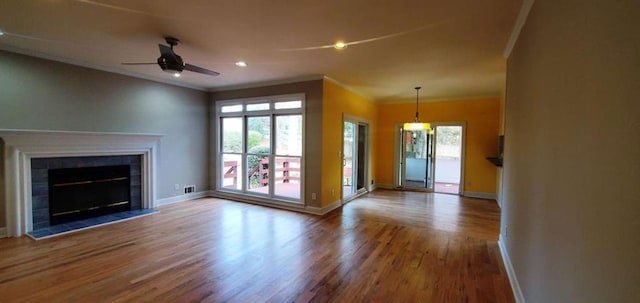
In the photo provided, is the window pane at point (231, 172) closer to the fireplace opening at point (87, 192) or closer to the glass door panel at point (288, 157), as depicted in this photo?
the glass door panel at point (288, 157)

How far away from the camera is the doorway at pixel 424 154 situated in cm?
739

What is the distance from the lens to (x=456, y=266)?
3.03 m

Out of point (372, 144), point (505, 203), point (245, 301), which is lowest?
point (245, 301)

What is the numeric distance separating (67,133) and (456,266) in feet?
18.9

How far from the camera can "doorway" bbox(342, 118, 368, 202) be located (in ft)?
20.3

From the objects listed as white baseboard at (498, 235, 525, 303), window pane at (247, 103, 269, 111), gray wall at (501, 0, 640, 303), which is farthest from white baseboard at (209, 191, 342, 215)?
gray wall at (501, 0, 640, 303)

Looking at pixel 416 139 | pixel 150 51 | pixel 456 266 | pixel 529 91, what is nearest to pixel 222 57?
pixel 150 51

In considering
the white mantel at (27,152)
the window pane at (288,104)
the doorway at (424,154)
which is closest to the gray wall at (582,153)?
the window pane at (288,104)

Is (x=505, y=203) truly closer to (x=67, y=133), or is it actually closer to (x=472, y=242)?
(x=472, y=242)

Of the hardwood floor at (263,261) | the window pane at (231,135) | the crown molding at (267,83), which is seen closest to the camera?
the hardwood floor at (263,261)

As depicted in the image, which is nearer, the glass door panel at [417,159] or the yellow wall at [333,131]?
the yellow wall at [333,131]

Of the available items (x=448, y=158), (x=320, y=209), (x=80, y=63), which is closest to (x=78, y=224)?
(x=80, y=63)

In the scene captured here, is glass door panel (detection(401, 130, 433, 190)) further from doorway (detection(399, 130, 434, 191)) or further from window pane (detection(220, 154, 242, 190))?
window pane (detection(220, 154, 242, 190))

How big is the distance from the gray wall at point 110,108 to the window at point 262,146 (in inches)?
23.8
